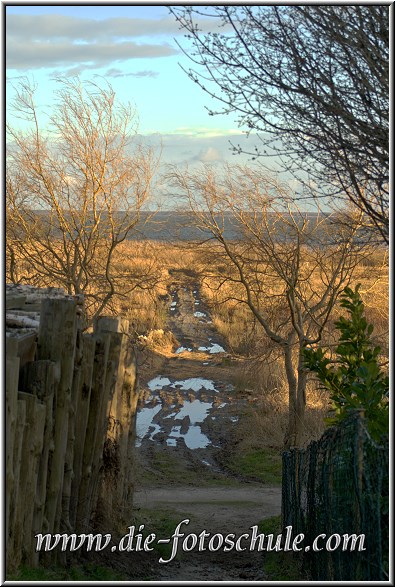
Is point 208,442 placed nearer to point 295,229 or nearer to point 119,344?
point 295,229

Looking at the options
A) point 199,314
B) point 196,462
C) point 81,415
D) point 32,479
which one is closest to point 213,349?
point 199,314

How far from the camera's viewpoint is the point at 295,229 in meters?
14.7

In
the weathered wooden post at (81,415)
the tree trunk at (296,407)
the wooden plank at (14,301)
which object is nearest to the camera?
the weathered wooden post at (81,415)

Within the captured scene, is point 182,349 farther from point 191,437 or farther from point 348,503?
point 348,503

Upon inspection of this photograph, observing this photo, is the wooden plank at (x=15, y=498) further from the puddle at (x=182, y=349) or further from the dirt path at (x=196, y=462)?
the puddle at (x=182, y=349)

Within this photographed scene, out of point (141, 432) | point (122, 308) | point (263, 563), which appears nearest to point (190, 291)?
point (122, 308)

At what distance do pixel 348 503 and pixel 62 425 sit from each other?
2.27m

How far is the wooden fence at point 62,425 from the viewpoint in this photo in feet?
17.8

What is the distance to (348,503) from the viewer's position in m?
4.86

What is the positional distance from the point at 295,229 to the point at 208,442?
4.32 m

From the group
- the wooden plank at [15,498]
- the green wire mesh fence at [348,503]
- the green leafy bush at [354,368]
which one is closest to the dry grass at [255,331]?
the green leafy bush at [354,368]

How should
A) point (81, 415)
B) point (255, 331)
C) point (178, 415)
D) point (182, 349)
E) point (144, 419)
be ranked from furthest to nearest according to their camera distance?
point (182, 349), point (255, 331), point (178, 415), point (144, 419), point (81, 415)

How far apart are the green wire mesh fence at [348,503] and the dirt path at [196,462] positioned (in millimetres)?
1395

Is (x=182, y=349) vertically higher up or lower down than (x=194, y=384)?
higher up
